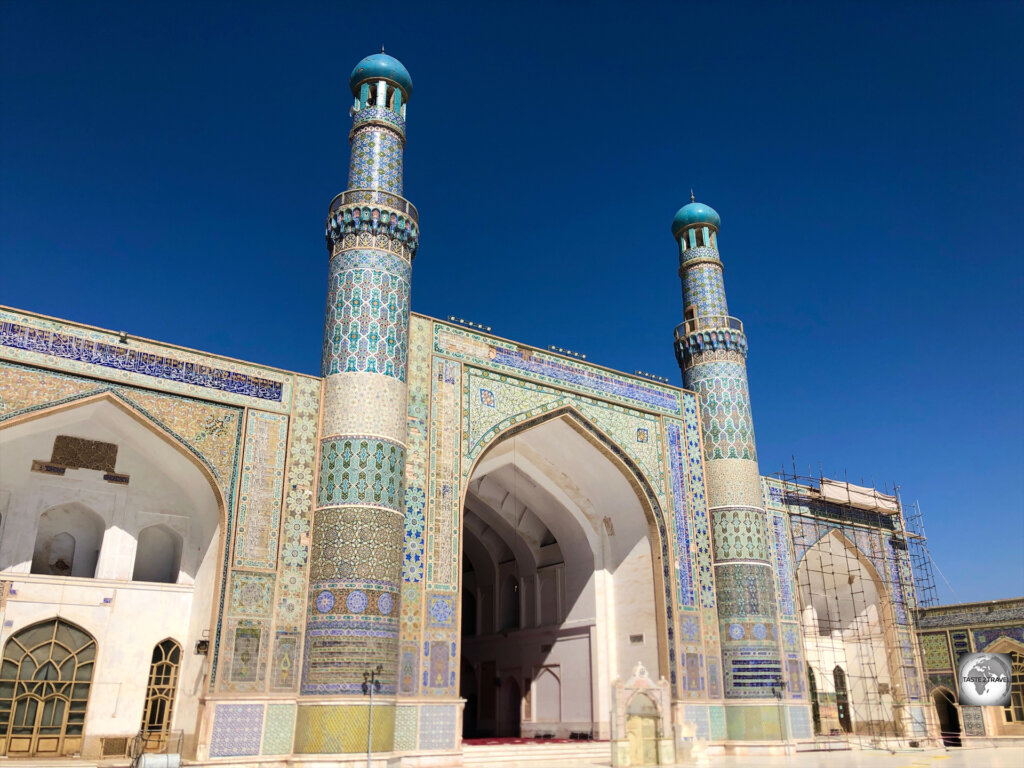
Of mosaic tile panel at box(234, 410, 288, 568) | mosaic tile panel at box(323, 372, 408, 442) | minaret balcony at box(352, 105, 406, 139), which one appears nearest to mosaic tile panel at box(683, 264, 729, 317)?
minaret balcony at box(352, 105, 406, 139)

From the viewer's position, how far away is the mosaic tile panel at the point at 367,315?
33.5 feet

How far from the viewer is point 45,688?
8.99 metres

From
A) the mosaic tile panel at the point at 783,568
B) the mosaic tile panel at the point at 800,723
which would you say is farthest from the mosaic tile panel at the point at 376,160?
the mosaic tile panel at the point at 800,723

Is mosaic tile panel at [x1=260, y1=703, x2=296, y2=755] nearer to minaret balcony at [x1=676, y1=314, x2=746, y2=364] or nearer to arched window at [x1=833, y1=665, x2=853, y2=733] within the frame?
minaret balcony at [x1=676, y1=314, x2=746, y2=364]

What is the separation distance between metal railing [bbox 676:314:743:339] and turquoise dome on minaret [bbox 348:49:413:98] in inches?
229

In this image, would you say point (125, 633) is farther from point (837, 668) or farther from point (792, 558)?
point (837, 668)

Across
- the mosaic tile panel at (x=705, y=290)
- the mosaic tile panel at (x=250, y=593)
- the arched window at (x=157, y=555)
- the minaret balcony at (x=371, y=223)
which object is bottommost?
the mosaic tile panel at (x=250, y=593)

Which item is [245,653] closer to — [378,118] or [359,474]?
[359,474]

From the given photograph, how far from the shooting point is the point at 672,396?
1366 centimetres

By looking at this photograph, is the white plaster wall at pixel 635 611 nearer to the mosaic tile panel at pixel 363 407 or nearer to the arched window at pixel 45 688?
the mosaic tile panel at pixel 363 407

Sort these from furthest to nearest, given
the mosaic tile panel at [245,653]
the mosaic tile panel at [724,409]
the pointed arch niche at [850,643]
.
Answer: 1. the pointed arch niche at [850,643]
2. the mosaic tile panel at [724,409]
3. the mosaic tile panel at [245,653]

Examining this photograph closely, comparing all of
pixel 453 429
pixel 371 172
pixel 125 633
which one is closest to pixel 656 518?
pixel 453 429

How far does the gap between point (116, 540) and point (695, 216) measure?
34.0 ft

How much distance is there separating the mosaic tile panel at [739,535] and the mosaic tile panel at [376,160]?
21.5 feet
